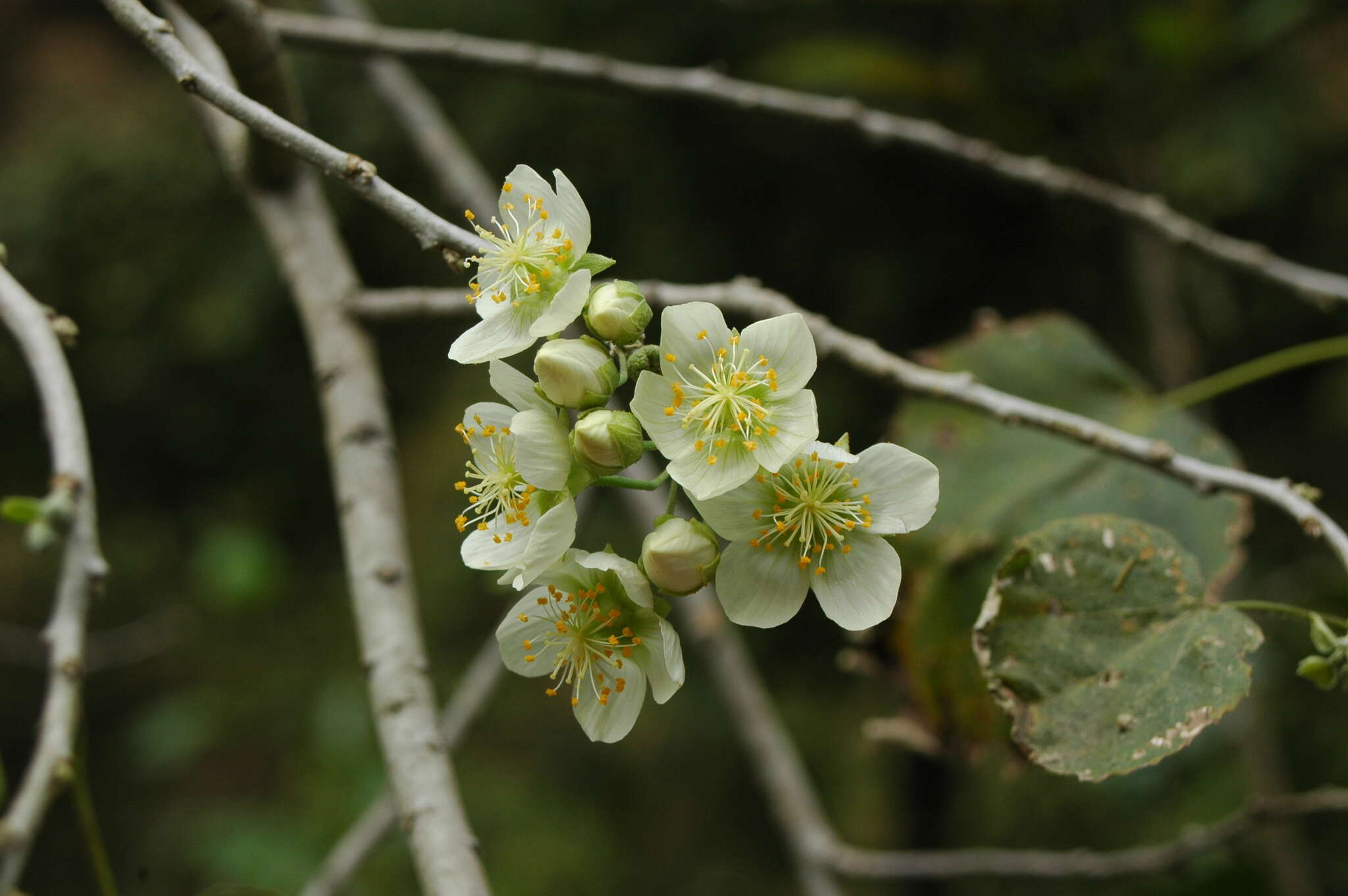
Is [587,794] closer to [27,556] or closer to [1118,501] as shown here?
[1118,501]

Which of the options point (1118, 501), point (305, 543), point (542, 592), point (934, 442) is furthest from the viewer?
point (305, 543)

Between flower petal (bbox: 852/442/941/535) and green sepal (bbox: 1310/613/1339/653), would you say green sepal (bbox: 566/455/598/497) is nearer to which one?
flower petal (bbox: 852/442/941/535)

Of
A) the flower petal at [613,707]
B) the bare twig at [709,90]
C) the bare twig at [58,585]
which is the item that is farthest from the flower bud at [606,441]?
the bare twig at [709,90]

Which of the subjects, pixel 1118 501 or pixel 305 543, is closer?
pixel 1118 501

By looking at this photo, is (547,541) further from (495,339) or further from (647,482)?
(495,339)

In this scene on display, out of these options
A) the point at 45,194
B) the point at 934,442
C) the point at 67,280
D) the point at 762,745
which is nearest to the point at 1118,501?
the point at 934,442

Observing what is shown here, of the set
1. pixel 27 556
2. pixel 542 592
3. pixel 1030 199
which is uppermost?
pixel 27 556

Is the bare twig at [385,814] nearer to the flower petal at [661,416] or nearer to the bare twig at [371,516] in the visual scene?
the bare twig at [371,516]
